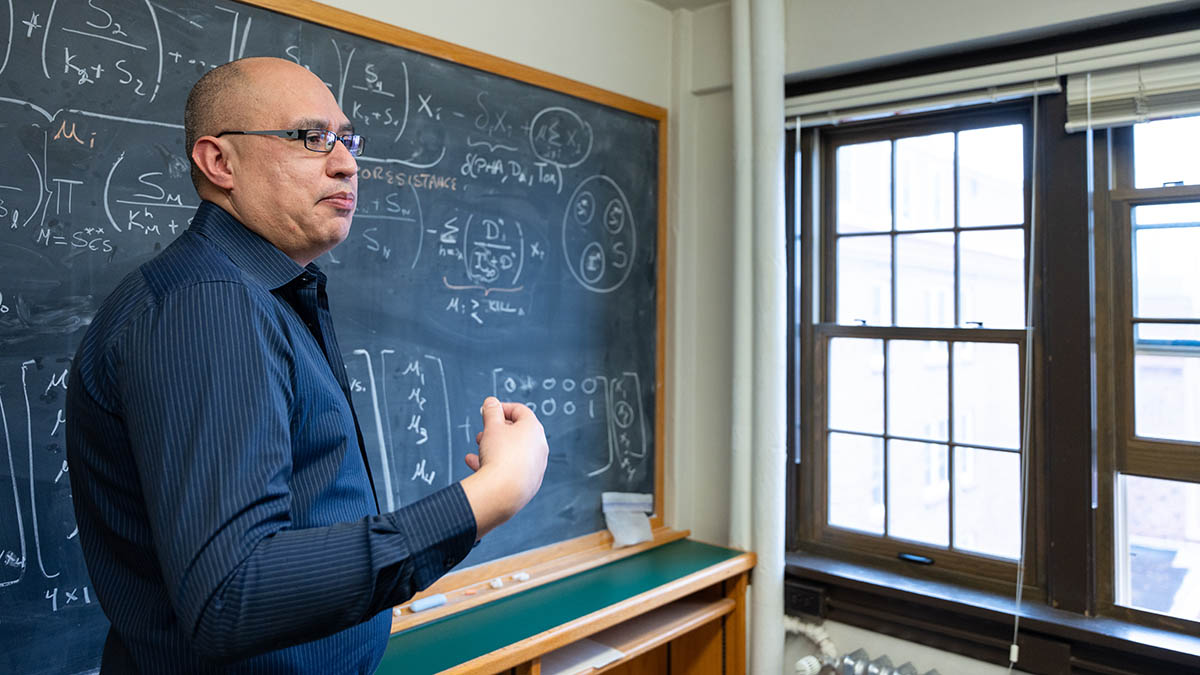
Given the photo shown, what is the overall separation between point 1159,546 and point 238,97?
8.72 ft

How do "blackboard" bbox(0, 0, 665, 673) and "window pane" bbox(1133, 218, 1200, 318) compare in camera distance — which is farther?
"window pane" bbox(1133, 218, 1200, 318)

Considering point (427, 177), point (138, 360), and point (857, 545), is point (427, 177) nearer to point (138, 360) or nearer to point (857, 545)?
point (138, 360)

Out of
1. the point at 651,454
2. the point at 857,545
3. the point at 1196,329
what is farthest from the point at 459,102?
the point at 1196,329

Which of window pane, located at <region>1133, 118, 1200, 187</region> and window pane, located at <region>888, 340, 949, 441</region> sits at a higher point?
window pane, located at <region>1133, 118, 1200, 187</region>

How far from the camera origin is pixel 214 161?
102cm

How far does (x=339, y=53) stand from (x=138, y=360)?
1.46 meters

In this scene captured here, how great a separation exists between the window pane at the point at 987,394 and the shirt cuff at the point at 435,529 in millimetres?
2286

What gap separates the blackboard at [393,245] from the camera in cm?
152

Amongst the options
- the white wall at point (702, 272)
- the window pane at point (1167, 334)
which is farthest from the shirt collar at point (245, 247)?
the window pane at point (1167, 334)

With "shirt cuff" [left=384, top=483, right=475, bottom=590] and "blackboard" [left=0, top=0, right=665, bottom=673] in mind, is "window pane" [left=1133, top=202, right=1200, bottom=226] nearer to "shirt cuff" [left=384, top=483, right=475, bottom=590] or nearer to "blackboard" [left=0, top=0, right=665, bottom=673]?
"blackboard" [left=0, top=0, right=665, bottom=673]

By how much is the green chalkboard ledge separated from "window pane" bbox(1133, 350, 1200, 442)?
1.32m

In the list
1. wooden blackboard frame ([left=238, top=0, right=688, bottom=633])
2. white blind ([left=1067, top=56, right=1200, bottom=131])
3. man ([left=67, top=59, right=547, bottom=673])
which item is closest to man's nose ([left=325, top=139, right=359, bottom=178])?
man ([left=67, top=59, right=547, bottom=673])

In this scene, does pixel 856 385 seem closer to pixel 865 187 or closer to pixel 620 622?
pixel 865 187

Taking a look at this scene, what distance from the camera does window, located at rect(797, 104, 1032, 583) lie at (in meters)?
2.55
